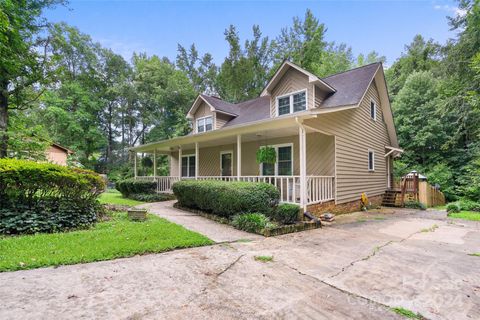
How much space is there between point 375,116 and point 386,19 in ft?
16.3

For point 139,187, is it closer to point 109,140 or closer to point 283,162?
point 283,162

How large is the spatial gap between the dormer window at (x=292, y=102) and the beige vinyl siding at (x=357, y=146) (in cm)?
186

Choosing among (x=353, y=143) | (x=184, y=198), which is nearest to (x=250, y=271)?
(x=184, y=198)

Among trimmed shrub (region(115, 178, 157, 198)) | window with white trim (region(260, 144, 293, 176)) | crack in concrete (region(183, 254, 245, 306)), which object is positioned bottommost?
crack in concrete (region(183, 254, 245, 306))

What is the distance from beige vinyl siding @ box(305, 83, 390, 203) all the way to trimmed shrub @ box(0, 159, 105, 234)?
7.11 metres

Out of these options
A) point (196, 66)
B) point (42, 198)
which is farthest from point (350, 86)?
point (196, 66)

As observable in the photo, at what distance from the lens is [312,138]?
9.71 m

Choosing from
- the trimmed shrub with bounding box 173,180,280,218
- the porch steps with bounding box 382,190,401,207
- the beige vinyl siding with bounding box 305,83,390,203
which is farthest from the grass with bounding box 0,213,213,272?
the porch steps with bounding box 382,190,401,207

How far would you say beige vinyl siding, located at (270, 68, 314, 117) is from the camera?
10219 mm

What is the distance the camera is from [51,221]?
5.80m

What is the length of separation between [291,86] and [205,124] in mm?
6028

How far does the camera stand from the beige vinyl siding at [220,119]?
1391 centimetres

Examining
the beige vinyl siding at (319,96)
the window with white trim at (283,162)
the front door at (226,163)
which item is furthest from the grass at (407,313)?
the front door at (226,163)

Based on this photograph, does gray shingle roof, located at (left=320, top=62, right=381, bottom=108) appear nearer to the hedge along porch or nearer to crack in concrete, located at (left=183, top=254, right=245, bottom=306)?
the hedge along porch
